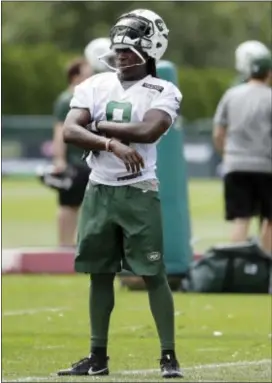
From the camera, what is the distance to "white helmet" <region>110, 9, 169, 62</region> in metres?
8.10

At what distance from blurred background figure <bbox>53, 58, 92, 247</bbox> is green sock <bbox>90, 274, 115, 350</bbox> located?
6.26 m

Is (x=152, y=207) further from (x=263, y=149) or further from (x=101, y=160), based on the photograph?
(x=263, y=149)

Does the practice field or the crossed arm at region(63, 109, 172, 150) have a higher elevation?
the crossed arm at region(63, 109, 172, 150)

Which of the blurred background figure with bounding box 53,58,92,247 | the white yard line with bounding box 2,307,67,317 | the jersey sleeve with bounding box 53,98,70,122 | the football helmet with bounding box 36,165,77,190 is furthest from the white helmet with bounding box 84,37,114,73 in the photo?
the white yard line with bounding box 2,307,67,317

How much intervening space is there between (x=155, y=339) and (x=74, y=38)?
58813 millimetres

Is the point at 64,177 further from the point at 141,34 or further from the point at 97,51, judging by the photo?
the point at 141,34

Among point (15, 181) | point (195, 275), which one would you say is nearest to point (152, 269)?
point (195, 275)

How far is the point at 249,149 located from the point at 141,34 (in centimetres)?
524

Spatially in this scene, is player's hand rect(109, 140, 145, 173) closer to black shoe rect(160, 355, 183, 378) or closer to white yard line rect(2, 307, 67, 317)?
black shoe rect(160, 355, 183, 378)

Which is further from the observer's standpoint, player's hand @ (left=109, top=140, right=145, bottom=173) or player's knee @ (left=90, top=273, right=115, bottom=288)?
player's knee @ (left=90, top=273, right=115, bottom=288)

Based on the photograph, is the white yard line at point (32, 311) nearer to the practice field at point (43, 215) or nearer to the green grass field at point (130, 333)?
the green grass field at point (130, 333)

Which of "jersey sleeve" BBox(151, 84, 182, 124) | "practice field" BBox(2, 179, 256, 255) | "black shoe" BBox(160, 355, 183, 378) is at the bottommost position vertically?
"practice field" BBox(2, 179, 256, 255)

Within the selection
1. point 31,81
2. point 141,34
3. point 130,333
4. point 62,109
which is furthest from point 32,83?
point 141,34

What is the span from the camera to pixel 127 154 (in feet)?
25.8
